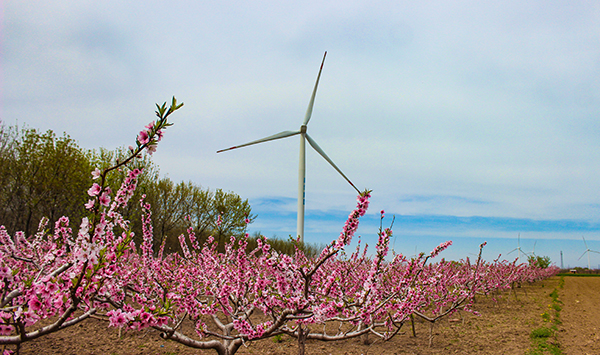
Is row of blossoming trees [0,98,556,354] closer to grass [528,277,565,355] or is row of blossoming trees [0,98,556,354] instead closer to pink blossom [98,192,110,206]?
pink blossom [98,192,110,206]

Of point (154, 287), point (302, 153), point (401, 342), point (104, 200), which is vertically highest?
point (302, 153)

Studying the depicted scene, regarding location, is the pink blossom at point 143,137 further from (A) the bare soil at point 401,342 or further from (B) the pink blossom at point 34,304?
(A) the bare soil at point 401,342

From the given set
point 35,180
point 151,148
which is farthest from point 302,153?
point 151,148

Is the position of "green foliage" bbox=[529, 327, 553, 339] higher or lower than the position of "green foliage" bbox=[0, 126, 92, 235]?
lower

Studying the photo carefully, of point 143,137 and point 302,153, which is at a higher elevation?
point 302,153

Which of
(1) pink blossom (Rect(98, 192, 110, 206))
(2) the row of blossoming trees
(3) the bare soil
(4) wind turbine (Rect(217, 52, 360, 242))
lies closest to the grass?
(3) the bare soil

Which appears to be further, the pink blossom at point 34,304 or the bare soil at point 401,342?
the bare soil at point 401,342

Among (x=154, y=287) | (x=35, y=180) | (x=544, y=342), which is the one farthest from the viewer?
(x=35, y=180)

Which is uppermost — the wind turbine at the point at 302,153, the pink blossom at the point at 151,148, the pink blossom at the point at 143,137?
the wind turbine at the point at 302,153

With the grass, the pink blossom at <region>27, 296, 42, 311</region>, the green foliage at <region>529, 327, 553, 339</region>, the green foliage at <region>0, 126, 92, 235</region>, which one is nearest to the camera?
the pink blossom at <region>27, 296, 42, 311</region>

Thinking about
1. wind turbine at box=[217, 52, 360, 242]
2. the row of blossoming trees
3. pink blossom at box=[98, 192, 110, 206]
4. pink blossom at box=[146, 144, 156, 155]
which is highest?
wind turbine at box=[217, 52, 360, 242]

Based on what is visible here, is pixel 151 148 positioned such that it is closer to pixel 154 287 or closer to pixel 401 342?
pixel 154 287

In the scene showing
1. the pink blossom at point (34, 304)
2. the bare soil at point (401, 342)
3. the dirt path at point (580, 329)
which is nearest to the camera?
the pink blossom at point (34, 304)

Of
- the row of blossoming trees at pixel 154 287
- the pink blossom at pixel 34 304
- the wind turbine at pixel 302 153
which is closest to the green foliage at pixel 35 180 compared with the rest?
the wind turbine at pixel 302 153
